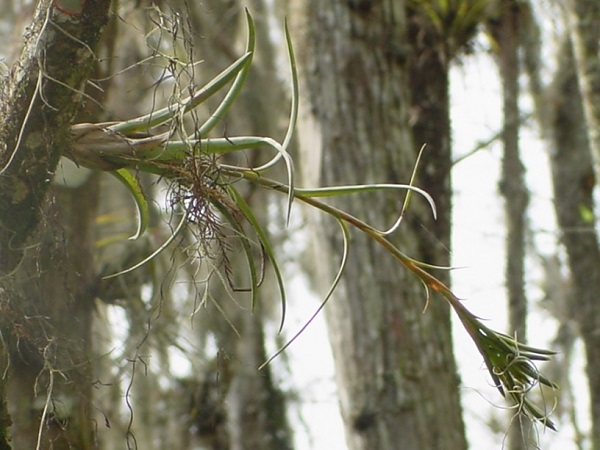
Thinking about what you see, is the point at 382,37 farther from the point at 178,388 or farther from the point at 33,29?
the point at 178,388

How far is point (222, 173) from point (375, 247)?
178 cm

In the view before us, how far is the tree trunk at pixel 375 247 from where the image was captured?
3.40 metres

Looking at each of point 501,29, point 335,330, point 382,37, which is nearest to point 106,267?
point 335,330

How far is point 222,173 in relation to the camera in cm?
176

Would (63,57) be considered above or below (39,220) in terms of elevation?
above

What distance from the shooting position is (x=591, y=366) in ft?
17.2

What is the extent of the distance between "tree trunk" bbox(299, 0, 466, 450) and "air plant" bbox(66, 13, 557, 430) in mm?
1437

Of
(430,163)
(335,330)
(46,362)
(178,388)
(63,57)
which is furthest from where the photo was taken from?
(178,388)

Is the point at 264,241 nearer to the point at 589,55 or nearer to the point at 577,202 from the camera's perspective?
the point at 589,55

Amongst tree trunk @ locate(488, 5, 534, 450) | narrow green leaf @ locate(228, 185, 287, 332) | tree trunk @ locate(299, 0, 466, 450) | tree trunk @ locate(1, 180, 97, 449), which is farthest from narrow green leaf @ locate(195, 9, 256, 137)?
tree trunk @ locate(488, 5, 534, 450)

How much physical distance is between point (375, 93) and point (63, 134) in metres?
2.19

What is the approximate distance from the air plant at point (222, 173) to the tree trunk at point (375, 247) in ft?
4.72

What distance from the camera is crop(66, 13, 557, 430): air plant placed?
1659mm

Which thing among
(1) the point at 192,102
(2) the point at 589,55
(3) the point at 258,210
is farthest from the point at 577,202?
(1) the point at 192,102
